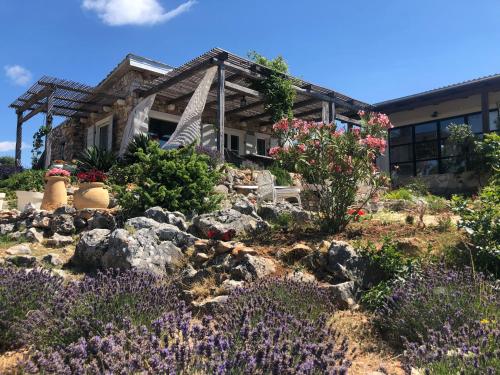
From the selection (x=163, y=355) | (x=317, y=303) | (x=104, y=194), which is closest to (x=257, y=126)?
(x=104, y=194)

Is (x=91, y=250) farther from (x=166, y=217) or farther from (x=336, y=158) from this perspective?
(x=336, y=158)

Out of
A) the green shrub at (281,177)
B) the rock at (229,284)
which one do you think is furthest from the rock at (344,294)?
the green shrub at (281,177)

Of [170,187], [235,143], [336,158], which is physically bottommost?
[170,187]

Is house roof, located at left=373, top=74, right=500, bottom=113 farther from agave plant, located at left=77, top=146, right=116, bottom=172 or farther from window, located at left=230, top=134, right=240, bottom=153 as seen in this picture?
agave plant, located at left=77, top=146, right=116, bottom=172

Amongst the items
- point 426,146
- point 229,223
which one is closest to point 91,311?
point 229,223

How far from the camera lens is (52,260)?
16.6 ft

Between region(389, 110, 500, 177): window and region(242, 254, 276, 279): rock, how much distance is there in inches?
443

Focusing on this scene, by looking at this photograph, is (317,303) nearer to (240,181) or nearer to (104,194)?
(104,194)

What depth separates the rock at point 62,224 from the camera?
6332mm

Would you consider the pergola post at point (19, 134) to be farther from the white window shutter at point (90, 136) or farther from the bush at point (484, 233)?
the bush at point (484, 233)

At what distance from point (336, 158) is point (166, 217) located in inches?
88.6

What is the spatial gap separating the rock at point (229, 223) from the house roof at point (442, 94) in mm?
9992

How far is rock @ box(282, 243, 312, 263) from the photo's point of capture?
4.34 m

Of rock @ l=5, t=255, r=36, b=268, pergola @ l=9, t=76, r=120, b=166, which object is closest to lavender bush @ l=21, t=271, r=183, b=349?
rock @ l=5, t=255, r=36, b=268
